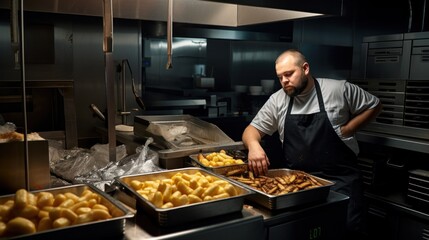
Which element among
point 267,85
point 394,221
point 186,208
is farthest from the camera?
point 267,85

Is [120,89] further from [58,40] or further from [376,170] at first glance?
[376,170]

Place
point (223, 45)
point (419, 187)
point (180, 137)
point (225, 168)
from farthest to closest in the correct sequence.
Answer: point (223, 45), point (419, 187), point (180, 137), point (225, 168)

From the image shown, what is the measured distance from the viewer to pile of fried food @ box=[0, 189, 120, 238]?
124 centimetres

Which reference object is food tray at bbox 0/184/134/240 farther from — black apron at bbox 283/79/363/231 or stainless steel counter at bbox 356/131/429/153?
stainless steel counter at bbox 356/131/429/153

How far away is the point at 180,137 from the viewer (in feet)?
8.43

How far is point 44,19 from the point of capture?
350cm

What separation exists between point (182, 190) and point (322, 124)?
4.46 ft

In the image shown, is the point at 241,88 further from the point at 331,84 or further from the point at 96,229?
the point at 96,229

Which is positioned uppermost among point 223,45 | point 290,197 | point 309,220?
point 223,45

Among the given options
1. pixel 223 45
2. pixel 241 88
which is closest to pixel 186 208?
pixel 241 88

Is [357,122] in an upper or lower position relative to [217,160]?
upper

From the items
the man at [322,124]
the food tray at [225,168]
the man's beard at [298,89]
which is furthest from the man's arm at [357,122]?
the food tray at [225,168]

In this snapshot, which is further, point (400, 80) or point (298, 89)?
point (400, 80)

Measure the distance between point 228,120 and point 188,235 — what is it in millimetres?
3313
